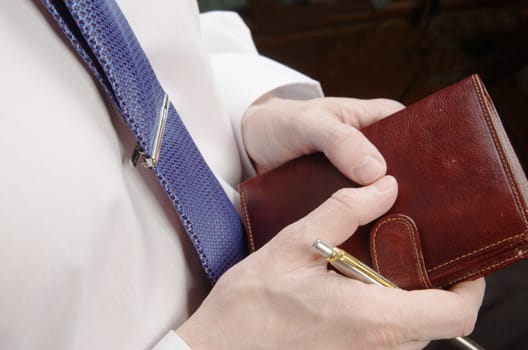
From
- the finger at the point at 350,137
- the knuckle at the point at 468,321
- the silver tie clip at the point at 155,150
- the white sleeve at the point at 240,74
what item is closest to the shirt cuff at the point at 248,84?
the white sleeve at the point at 240,74

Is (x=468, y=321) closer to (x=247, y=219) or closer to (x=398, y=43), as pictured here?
(x=247, y=219)

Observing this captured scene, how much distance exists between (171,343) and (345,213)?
179mm

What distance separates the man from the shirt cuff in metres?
0.08

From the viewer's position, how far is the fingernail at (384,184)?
0.42m

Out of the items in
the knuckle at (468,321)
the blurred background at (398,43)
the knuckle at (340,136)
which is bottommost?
the blurred background at (398,43)

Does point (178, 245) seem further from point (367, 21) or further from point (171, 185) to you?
point (367, 21)

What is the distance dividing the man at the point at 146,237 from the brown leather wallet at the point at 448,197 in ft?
0.07

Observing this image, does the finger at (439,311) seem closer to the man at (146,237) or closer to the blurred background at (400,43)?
the man at (146,237)

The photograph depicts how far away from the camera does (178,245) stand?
0.43 meters

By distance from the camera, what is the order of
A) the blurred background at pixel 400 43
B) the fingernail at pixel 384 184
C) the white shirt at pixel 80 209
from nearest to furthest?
the white shirt at pixel 80 209 < the fingernail at pixel 384 184 < the blurred background at pixel 400 43

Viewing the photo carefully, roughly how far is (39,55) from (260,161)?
1.04 ft

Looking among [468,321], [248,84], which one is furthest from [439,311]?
[248,84]

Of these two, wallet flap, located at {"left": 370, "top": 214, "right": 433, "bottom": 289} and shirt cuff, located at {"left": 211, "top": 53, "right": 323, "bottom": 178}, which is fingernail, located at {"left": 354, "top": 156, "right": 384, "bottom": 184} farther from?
shirt cuff, located at {"left": 211, "top": 53, "right": 323, "bottom": 178}

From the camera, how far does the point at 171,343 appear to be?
0.39 m
